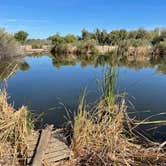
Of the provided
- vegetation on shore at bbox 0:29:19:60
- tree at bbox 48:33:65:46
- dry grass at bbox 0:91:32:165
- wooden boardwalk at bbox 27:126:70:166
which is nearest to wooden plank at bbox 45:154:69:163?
wooden boardwalk at bbox 27:126:70:166

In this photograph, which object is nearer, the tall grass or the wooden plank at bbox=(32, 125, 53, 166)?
the wooden plank at bbox=(32, 125, 53, 166)

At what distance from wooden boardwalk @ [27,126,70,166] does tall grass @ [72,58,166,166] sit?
6.8 inches

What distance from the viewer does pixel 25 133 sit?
10.2 ft

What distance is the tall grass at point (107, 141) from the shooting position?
2.90 meters

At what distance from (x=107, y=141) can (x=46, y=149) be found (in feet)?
2.37

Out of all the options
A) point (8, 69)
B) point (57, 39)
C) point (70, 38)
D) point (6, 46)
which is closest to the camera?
point (8, 69)

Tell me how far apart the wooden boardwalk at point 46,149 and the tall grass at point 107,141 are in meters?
0.17

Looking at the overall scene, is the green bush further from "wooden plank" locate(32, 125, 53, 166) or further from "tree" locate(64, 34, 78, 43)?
"tree" locate(64, 34, 78, 43)

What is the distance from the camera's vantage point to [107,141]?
308 cm

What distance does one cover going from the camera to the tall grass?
9.51 feet

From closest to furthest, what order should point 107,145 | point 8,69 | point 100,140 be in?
point 107,145 → point 100,140 → point 8,69

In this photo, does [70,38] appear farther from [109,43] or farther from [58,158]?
[58,158]

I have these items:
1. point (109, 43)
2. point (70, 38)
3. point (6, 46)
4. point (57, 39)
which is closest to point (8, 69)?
point (109, 43)

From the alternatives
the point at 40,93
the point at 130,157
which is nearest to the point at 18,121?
the point at 130,157
